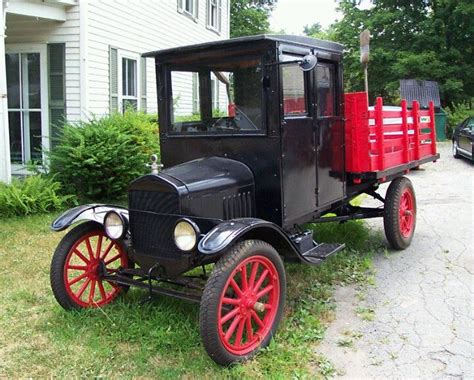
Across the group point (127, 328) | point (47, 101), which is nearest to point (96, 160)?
point (47, 101)

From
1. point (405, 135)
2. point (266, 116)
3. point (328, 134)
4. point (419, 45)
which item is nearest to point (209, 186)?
point (266, 116)

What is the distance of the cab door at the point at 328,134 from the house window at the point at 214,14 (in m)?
11.9

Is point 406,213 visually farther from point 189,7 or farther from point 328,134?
point 189,7

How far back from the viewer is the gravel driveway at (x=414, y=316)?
3.52 meters

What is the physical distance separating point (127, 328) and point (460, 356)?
7.72ft

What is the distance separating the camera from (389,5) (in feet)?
82.8

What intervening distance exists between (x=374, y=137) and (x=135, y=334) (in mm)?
3146

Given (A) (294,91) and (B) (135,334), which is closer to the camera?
(B) (135,334)

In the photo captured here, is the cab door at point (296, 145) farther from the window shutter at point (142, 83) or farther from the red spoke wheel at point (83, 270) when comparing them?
the window shutter at point (142, 83)

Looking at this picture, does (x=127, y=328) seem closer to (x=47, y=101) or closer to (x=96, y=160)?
(x=96, y=160)

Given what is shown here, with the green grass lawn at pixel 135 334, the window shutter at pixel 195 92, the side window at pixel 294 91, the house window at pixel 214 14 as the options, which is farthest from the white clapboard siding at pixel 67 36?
the house window at pixel 214 14

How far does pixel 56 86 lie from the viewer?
941 centimetres

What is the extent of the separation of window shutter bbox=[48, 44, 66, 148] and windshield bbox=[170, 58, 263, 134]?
198 inches

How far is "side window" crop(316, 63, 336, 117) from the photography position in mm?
4770
